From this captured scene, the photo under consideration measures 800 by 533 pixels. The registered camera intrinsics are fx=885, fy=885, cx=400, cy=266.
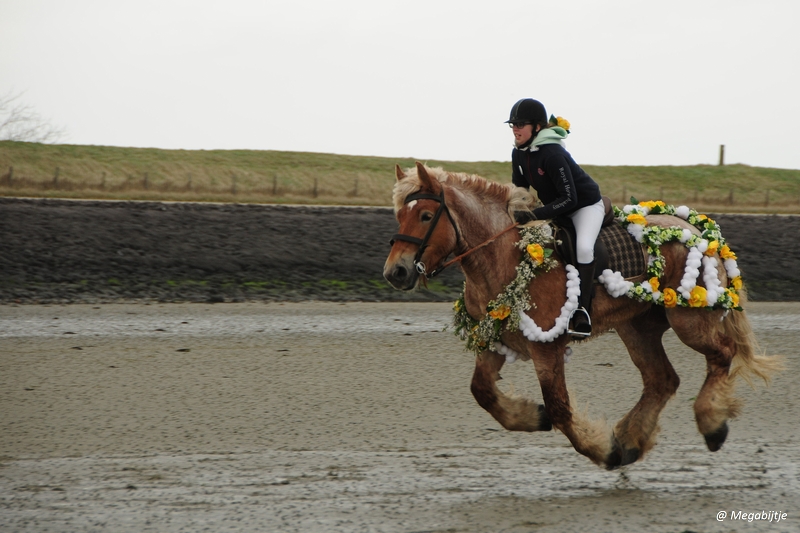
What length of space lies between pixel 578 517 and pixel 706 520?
2.09ft

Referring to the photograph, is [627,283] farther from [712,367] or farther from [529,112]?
[529,112]

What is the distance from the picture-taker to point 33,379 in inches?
307

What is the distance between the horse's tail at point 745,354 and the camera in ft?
19.4

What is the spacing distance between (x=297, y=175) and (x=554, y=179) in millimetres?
33669

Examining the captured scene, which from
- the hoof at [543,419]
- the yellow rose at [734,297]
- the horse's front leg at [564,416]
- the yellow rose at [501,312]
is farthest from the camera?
the yellow rose at [734,297]

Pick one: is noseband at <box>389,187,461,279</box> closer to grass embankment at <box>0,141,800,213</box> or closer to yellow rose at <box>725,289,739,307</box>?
yellow rose at <box>725,289,739,307</box>

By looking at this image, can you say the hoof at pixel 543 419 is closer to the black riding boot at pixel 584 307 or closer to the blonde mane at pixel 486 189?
the black riding boot at pixel 584 307

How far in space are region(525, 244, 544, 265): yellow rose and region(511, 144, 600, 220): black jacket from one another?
0.76 ft

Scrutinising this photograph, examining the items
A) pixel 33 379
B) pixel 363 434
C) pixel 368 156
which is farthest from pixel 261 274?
pixel 368 156

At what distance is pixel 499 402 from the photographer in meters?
5.46

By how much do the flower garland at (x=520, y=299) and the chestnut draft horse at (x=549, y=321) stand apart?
6cm

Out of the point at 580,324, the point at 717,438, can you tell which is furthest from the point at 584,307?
the point at 717,438

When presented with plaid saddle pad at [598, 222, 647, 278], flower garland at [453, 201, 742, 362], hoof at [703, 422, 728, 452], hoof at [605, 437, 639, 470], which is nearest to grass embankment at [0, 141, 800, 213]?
flower garland at [453, 201, 742, 362]

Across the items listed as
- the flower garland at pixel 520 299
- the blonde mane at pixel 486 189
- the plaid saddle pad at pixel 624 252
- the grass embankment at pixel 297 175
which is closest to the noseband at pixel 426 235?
the blonde mane at pixel 486 189
